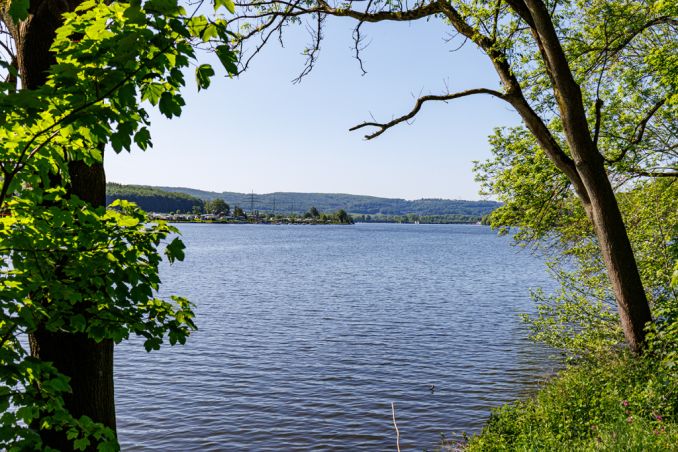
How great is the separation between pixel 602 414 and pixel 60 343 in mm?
8945

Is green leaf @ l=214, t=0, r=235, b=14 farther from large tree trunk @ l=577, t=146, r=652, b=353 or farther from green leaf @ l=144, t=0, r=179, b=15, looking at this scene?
large tree trunk @ l=577, t=146, r=652, b=353

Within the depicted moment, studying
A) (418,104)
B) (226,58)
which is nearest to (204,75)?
(226,58)

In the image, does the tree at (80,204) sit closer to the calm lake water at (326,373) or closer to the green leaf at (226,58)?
the green leaf at (226,58)

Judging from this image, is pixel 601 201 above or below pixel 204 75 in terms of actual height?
below

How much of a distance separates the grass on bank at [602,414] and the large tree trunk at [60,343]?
6229 mm

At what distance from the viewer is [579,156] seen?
10281 mm

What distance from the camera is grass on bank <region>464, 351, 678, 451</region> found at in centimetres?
761

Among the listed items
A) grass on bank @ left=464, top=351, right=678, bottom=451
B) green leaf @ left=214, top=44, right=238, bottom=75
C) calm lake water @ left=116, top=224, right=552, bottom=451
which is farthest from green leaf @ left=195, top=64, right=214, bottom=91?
calm lake water @ left=116, top=224, right=552, bottom=451

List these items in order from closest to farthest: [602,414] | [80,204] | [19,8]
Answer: [19,8]
[80,204]
[602,414]

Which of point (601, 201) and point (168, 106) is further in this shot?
point (601, 201)

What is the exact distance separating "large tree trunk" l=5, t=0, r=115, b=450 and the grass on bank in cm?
623

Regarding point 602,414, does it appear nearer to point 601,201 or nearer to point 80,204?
point 601,201

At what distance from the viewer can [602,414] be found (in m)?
10.1

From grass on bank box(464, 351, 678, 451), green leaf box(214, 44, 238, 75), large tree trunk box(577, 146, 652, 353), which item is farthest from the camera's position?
large tree trunk box(577, 146, 652, 353)
